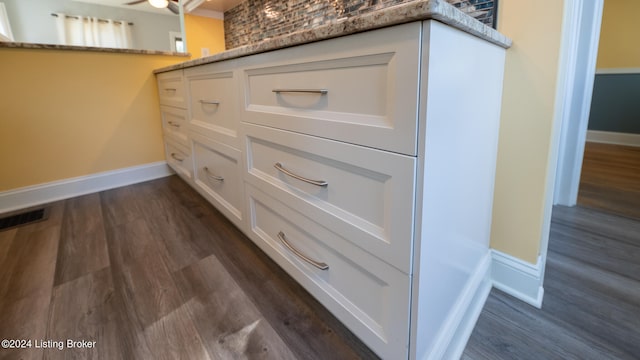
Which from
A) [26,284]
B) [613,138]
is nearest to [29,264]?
[26,284]

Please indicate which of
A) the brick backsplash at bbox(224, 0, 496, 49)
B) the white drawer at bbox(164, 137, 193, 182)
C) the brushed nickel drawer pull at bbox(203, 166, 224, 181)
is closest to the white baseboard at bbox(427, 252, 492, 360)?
the brick backsplash at bbox(224, 0, 496, 49)

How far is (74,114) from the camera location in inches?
81.6

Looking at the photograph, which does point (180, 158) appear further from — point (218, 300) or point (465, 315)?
point (465, 315)

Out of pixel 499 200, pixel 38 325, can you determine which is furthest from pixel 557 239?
pixel 38 325

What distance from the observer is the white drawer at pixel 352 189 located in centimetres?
63

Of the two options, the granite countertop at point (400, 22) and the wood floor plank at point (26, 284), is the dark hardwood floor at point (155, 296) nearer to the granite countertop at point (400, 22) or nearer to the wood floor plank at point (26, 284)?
the wood floor plank at point (26, 284)

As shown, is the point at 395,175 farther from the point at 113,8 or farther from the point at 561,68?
the point at 113,8

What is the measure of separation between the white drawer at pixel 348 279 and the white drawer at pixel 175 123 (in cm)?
105

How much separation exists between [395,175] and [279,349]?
61 cm

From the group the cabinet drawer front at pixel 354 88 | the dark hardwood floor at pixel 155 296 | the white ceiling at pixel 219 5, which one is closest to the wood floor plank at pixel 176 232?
the dark hardwood floor at pixel 155 296

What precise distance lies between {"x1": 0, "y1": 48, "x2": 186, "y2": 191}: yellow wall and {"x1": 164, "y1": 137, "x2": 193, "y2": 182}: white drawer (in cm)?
18

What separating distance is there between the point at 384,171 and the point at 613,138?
182 inches

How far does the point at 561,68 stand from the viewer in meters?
0.89

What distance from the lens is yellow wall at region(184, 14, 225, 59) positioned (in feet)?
8.06
